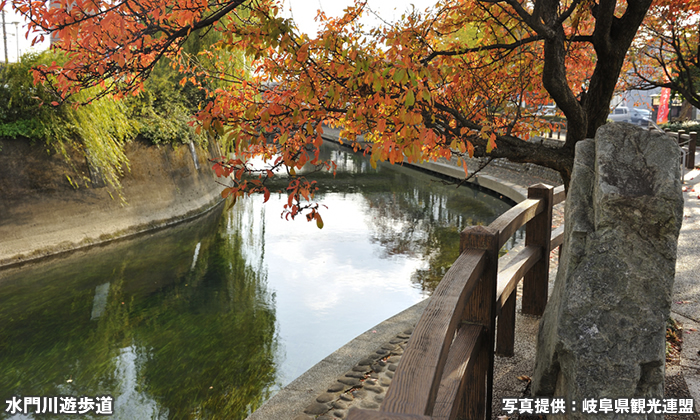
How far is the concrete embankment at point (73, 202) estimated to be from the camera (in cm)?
931

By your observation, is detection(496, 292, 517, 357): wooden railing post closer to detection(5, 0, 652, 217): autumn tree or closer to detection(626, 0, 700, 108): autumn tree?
detection(5, 0, 652, 217): autumn tree

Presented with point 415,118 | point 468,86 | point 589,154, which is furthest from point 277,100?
point 468,86

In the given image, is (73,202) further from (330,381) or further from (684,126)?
(684,126)

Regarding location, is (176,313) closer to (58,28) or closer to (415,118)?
(58,28)

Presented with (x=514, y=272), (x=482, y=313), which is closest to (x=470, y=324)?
(x=482, y=313)

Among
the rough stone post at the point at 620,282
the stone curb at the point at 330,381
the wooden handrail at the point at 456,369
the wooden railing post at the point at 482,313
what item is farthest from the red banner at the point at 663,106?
the wooden handrail at the point at 456,369

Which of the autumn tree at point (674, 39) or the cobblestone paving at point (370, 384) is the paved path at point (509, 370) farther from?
the autumn tree at point (674, 39)

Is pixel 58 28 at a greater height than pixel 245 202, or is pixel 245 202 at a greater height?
pixel 58 28

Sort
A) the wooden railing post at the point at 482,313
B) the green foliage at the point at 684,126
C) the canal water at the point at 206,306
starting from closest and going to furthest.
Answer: the wooden railing post at the point at 482,313
the canal water at the point at 206,306
the green foliage at the point at 684,126

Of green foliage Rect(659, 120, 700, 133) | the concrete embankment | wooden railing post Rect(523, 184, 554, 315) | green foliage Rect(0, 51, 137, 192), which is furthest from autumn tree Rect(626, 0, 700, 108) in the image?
green foliage Rect(659, 120, 700, 133)

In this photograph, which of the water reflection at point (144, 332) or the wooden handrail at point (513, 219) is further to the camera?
the water reflection at point (144, 332)

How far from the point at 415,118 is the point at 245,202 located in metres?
12.8

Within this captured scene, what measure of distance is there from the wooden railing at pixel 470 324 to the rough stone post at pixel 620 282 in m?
0.41

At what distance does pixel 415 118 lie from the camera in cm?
325
